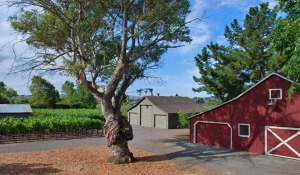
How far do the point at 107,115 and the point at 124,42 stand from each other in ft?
13.5

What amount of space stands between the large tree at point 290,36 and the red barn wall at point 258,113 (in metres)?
7.21

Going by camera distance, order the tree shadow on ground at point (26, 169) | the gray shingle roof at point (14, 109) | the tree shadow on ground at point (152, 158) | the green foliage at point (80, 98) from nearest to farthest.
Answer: the tree shadow on ground at point (26, 169)
the tree shadow on ground at point (152, 158)
the gray shingle roof at point (14, 109)
the green foliage at point (80, 98)

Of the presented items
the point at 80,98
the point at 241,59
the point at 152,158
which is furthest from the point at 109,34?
the point at 80,98

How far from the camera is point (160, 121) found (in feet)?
127

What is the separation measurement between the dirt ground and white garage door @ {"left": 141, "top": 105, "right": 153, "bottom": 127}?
21.1 meters

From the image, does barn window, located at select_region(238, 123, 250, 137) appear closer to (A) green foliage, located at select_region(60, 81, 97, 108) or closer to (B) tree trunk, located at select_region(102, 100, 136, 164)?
(B) tree trunk, located at select_region(102, 100, 136, 164)

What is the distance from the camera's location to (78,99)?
236 ft

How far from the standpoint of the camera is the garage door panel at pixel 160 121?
3812cm

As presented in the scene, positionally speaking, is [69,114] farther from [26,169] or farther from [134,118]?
[26,169]

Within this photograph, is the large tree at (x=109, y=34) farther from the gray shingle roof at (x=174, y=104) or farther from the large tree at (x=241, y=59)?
the gray shingle roof at (x=174, y=104)

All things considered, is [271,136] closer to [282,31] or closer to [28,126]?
[282,31]

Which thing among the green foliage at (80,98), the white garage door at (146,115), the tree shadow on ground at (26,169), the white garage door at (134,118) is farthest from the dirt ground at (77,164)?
the green foliage at (80,98)

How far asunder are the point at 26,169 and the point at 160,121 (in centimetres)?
2587

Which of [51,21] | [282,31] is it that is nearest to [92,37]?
[51,21]
